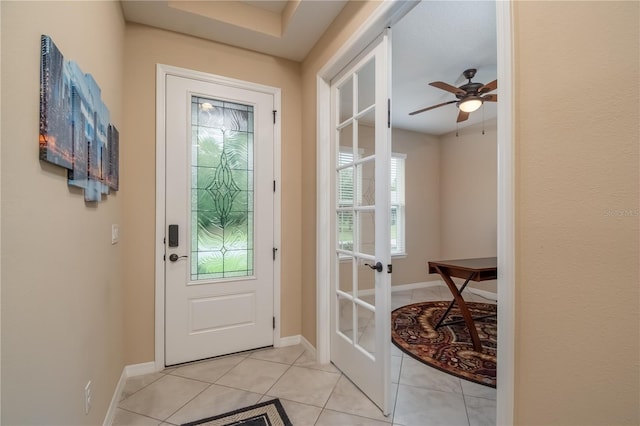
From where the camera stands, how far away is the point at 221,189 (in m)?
2.53

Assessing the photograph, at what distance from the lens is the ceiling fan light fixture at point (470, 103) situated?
2904 mm

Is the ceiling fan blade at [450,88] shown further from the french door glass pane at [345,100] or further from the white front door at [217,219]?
the white front door at [217,219]

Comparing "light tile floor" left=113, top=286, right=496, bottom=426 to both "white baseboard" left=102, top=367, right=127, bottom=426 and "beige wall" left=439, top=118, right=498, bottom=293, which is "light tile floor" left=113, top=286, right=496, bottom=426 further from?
"beige wall" left=439, top=118, right=498, bottom=293

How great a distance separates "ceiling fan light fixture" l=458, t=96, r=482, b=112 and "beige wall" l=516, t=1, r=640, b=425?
7.09ft

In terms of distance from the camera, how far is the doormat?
1.67 metres

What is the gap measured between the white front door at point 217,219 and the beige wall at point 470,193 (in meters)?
3.79

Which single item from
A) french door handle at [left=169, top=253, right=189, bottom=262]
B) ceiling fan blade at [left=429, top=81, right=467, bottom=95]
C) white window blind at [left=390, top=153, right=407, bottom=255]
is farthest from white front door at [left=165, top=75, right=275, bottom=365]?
white window blind at [left=390, top=153, right=407, bottom=255]

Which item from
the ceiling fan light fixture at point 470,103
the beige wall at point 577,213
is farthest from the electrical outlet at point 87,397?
the ceiling fan light fixture at point 470,103

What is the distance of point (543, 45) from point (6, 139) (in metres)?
1.63

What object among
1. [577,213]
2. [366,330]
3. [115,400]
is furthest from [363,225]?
[115,400]

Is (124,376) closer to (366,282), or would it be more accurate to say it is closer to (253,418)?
(253,418)

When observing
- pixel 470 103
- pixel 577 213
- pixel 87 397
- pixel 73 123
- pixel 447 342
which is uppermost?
pixel 470 103

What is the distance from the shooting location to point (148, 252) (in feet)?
7.45

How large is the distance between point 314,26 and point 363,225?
1.68 m
